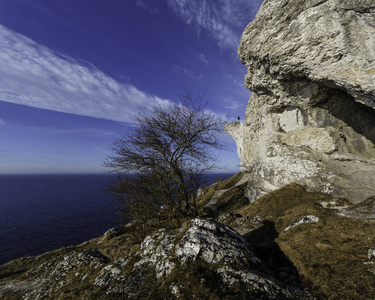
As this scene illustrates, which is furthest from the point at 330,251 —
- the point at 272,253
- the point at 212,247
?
the point at 212,247

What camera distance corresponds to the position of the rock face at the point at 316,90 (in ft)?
48.4

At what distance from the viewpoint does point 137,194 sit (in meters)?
14.8

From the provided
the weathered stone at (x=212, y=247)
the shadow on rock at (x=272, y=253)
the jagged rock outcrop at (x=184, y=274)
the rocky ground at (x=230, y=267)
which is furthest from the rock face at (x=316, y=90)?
the jagged rock outcrop at (x=184, y=274)

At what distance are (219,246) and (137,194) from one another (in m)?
9.62

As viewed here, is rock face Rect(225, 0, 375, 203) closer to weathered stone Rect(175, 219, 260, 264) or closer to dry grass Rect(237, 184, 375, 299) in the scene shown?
dry grass Rect(237, 184, 375, 299)

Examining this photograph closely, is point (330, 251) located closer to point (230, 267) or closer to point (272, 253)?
point (272, 253)

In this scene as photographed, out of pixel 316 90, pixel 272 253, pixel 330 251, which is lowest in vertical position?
pixel 272 253

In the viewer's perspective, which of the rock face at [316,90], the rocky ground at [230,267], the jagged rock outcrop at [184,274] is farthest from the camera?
the rock face at [316,90]

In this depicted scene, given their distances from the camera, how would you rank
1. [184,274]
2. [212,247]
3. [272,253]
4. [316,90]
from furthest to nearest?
[316,90], [272,253], [212,247], [184,274]

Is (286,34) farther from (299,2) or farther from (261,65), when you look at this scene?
(261,65)

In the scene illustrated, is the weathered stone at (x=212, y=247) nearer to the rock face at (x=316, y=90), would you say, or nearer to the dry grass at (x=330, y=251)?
the dry grass at (x=330, y=251)

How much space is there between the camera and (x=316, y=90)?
67.7 feet

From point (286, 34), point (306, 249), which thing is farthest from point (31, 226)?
point (286, 34)

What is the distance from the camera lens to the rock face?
14.8 m
